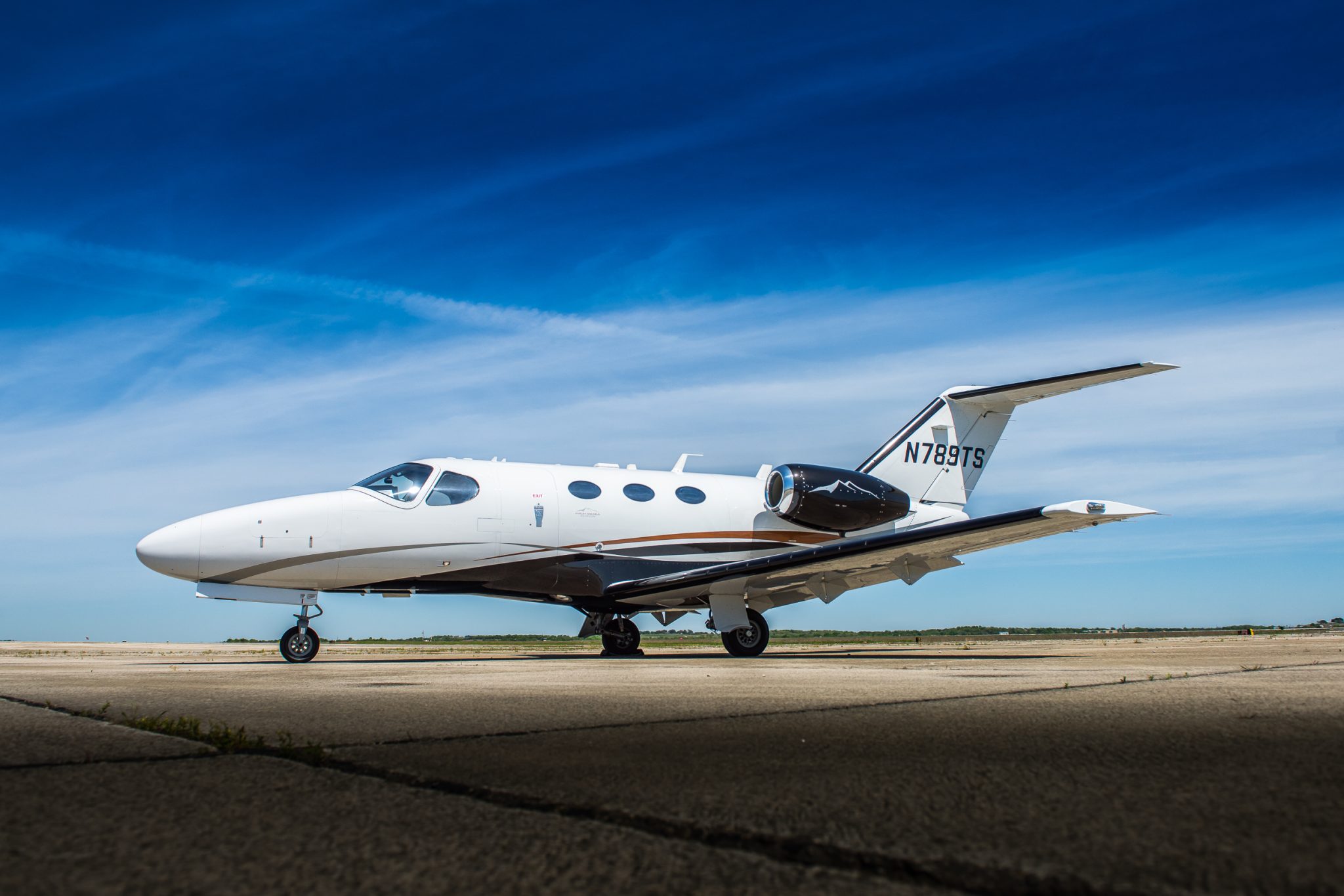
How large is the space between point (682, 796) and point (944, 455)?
17.6 meters

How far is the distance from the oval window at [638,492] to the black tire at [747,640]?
108 inches

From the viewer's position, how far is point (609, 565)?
16.0 metres

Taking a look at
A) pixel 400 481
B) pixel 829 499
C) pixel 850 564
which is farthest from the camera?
pixel 829 499

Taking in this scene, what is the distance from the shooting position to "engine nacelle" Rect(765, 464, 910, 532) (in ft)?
55.8

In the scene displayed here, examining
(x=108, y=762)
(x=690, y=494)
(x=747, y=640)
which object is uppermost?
(x=690, y=494)

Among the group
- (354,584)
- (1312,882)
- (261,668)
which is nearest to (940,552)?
(354,584)

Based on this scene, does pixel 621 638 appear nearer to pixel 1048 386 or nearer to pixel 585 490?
pixel 585 490

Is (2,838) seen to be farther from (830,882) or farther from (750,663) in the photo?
(750,663)

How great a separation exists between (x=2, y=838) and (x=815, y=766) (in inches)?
89.9

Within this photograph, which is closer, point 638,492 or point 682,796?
point 682,796

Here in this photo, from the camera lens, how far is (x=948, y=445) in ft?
63.7

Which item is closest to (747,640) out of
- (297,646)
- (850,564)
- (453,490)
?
(850,564)

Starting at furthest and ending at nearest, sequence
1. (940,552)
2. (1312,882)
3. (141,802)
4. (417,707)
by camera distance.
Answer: (940,552), (417,707), (141,802), (1312,882)

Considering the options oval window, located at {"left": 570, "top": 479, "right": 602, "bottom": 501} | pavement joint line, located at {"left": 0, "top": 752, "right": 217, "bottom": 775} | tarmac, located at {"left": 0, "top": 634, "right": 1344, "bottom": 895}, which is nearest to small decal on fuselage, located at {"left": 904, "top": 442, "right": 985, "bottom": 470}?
oval window, located at {"left": 570, "top": 479, "right": 602, "bottom": 501}
